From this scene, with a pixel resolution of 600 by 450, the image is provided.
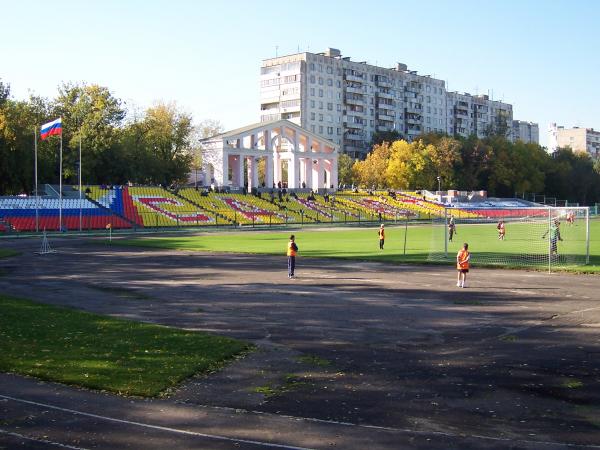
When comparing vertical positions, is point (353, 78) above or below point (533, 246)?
above

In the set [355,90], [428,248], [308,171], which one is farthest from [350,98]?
[428,248]

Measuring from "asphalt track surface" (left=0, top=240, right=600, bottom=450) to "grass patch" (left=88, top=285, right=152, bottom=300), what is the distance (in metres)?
0.11

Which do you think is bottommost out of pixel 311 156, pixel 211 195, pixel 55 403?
pixel 55 403

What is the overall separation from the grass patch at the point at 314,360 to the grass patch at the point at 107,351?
1.48 m

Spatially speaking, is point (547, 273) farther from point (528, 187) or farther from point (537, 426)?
point (528, 187)

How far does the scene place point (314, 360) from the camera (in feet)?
44.9

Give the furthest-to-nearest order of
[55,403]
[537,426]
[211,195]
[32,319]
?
[211,195], [32,319], [55,403], [537,426]

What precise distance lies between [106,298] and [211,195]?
7055 cm

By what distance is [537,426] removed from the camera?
955 centimetres

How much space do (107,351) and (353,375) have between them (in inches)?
214

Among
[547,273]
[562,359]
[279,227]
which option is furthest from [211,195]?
[562,359]

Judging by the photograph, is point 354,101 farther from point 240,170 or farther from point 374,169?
point 240,170

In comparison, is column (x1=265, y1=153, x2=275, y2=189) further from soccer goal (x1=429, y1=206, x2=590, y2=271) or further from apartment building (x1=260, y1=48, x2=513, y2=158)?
soccer goal (x1=429, y1=206, x2=590, y2=271)

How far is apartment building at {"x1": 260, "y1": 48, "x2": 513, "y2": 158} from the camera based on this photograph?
133 metres
